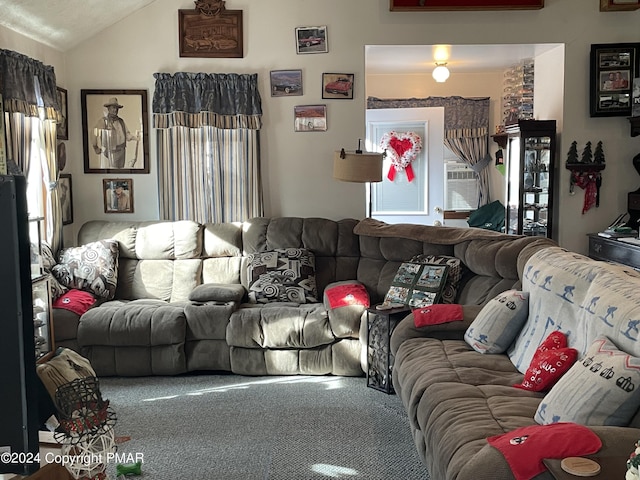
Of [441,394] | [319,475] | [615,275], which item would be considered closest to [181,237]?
[319,475]

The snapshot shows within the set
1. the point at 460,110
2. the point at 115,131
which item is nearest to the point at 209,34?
the point at 115,131

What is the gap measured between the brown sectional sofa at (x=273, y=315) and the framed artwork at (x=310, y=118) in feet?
2.98

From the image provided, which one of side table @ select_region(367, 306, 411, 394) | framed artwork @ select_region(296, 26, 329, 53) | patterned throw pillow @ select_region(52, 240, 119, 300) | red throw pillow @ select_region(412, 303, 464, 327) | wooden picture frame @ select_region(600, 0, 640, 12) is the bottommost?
side table @ select_region(367, 306, 411, 394)

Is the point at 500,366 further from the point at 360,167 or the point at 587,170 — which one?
the point at 587,170

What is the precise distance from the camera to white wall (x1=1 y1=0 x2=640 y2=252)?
17.5ft

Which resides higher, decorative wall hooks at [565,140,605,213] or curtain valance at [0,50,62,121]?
curtain valance at [0,50,62,121]

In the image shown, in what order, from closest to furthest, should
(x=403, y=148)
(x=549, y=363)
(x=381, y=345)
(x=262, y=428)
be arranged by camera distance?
(x=549, y=363)
(x=262, y=428)
(x=381, y=345)
(x=403, y=148)

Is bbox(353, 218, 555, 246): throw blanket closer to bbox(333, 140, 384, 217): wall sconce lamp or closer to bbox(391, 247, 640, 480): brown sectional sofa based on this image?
bbox(333, 140, 384, 217): wall sconce lamp

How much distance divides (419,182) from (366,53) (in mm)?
2224

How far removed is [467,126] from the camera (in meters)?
7.71

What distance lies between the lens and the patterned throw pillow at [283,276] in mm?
4867

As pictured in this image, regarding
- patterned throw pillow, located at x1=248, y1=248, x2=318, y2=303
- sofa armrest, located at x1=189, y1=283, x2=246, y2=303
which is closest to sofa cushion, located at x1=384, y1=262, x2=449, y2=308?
patterned throw pillow, located at x1=248, y1=248, x2=318, y2=303

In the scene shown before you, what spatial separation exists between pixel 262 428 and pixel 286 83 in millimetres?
2878

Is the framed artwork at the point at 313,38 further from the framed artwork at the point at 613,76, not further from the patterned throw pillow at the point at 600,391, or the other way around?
the patterned throw pillow at the point at 600,391
